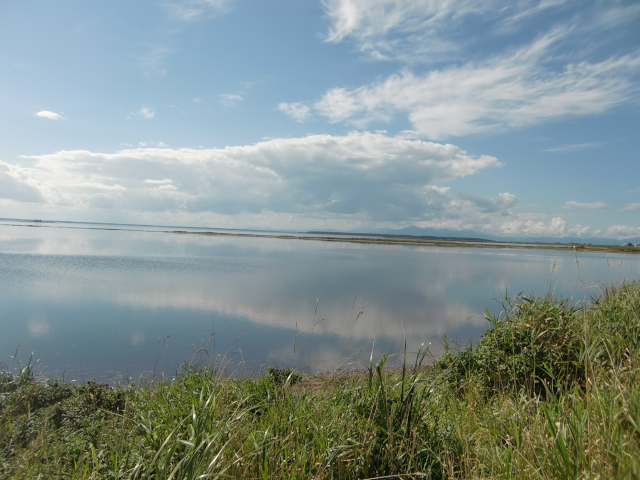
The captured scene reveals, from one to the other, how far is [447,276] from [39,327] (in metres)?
23.4

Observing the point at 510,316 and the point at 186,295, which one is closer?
the point at 510,316

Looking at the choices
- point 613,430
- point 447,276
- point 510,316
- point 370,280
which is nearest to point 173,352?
point 510,316

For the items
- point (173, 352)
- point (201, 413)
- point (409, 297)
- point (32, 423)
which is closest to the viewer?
point (201, 413)

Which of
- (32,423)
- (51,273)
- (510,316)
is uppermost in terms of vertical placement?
(510,316)

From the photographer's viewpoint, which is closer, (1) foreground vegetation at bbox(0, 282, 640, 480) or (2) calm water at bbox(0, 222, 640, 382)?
(1) foreground vegetation at bbox(0, 282, 640, 480)

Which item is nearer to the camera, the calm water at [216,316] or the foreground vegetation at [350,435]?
the foreground vegetation at [350,435]

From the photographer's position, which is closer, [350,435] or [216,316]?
[350,435]

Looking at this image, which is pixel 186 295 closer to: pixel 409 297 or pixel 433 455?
pixel 409 297

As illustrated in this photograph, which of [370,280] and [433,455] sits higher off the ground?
[433,455]

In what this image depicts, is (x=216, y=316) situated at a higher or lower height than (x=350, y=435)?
lower

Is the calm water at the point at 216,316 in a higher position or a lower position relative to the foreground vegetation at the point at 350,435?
lower

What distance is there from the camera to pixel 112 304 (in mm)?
14109

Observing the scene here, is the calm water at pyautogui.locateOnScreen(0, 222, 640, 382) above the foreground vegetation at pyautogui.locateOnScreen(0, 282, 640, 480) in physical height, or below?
below

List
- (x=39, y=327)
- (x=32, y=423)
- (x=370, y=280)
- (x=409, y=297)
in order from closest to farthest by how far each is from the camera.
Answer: (x=32, y=423) < (x=39, y=327) < (x=409, y=297) < (x=370, y=280)
